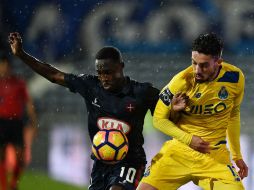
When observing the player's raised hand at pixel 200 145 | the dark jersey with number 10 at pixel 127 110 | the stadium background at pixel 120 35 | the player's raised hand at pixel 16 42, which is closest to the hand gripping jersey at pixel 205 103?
the player's raised hand at pixel 200 145

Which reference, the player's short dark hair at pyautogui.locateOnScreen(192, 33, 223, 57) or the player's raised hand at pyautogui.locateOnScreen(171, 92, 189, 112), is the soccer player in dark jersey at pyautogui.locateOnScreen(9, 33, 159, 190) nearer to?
the player's raised hand at pyautogui.locateOnScreen(171, 92, 189, 112)

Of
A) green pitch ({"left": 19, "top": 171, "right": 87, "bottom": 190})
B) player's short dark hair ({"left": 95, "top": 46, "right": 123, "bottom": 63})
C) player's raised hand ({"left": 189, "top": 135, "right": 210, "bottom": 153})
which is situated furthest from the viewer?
green pitch ({"left": 19, "top": 171, "right": 87, "bottom": 190})

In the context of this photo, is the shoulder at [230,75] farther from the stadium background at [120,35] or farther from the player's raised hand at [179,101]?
the stadium background at [120,35]

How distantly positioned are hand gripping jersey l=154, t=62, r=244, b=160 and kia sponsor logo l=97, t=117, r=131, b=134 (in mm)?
320

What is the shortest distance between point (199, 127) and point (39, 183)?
201 inches

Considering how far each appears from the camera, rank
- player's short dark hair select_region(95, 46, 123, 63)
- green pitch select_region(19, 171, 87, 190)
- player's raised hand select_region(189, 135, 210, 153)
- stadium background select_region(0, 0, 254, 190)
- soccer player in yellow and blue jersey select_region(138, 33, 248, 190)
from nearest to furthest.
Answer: player's raised hand select_region(189, 135, 210, 153) → soccer player in yellow and blue jersey select_region(138, 33, 248, 190) → player's short dark hair select_region(95, 46, 123, 63) → green pitch select_region(19, 171, 87, 190) → stadium background select_region(0, 0, 254, 190)

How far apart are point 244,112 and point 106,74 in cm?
623

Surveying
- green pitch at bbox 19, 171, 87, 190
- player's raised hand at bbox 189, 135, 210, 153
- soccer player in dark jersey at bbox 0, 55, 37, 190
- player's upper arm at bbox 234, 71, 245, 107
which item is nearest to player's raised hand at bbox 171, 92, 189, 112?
player's raised hand at bbox 189, 135, 210, 153

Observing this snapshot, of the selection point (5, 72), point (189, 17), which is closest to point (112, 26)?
point (189, 17)

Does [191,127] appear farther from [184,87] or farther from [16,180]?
[16,180]

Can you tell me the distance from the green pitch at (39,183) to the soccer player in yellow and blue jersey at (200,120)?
14.6 ft

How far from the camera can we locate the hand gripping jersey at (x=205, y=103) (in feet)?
15.7

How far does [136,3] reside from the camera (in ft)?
38.3

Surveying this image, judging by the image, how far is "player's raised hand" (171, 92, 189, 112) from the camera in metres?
4.62
